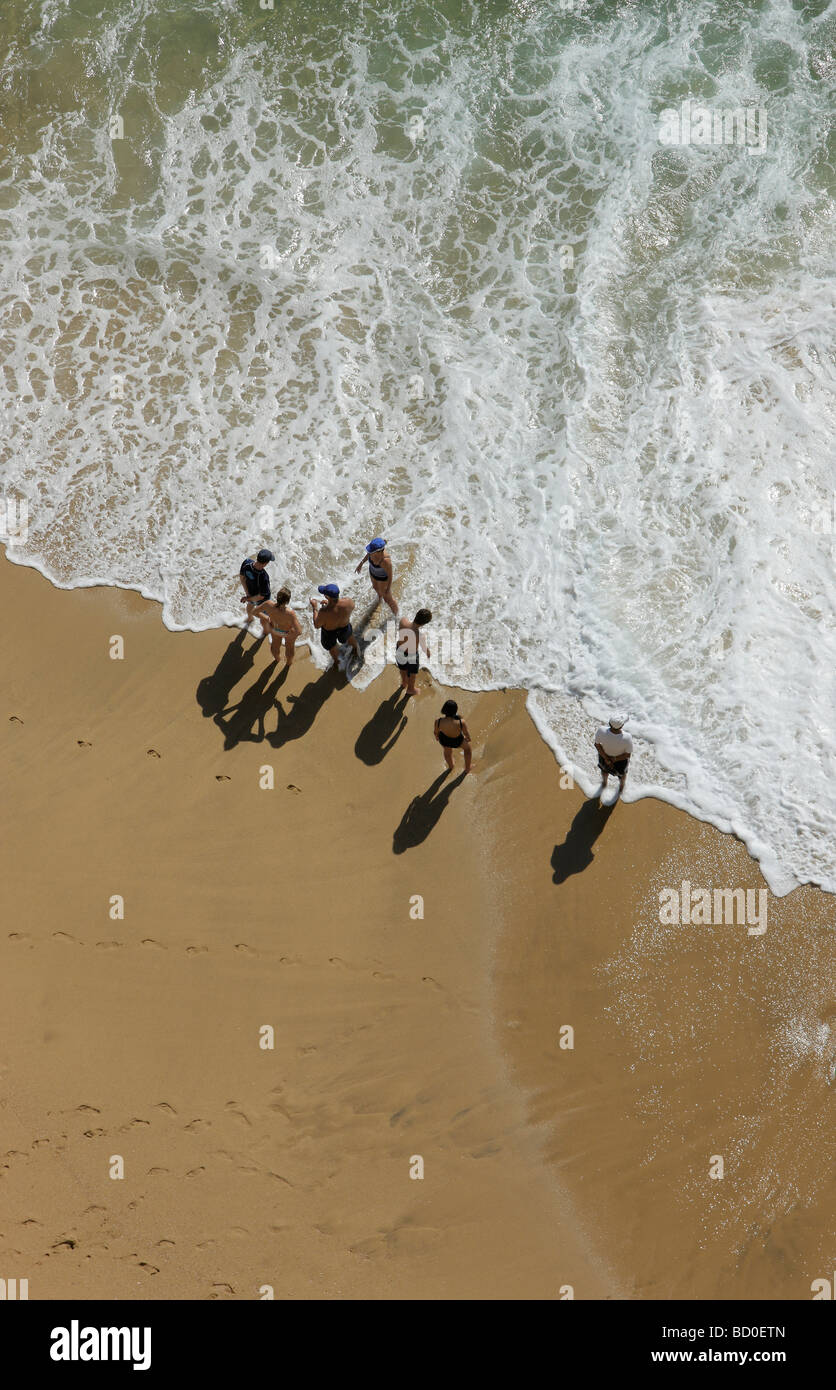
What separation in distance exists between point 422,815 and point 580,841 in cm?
157

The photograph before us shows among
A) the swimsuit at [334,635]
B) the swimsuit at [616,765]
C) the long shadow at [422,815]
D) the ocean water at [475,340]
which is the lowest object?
the long shadow at [422,815]

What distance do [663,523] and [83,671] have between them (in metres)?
6.74

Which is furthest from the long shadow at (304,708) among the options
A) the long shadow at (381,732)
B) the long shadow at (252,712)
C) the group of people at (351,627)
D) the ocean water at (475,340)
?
the ocean water at (475,340)

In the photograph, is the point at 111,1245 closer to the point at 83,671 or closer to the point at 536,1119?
the point at 536,1119

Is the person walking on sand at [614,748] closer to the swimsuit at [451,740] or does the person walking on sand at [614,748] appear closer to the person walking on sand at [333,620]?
the swimsuit at [451,740]

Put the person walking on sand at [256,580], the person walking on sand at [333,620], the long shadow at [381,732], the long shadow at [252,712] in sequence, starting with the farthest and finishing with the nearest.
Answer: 1. the person walking on sand at [256,580]
2. the person walking on sand at [333,620]
3. the long shadow at [252,712]
4. the long shadow at [381,732]

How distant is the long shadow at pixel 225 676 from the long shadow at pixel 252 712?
13cm

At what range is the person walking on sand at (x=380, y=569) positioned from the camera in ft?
33.8

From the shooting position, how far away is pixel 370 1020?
842 centimetres

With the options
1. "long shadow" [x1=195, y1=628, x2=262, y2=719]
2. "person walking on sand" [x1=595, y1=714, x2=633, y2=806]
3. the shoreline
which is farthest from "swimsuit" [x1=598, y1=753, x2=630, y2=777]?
"long shadow" [x1=195, y1=628, x2=262, y2=719]

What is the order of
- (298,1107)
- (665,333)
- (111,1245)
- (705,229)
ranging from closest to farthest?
1. (111,1245)
2. (298,1107)
3. (665,333)
4. (705,229)

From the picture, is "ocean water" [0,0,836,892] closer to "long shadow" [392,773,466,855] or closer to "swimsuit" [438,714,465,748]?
"swimsuit" [438,714,465,748]

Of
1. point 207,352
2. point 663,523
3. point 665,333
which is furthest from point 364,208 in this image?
point 663,523
